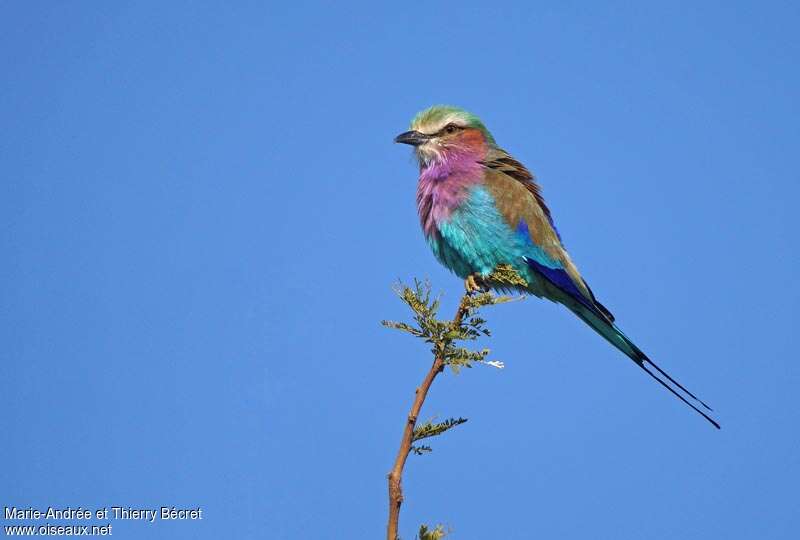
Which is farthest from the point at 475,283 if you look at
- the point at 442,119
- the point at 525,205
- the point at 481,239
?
the point at 442,119

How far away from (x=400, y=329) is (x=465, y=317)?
14.3 inches

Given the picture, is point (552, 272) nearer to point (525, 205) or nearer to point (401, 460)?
point (525, 205)

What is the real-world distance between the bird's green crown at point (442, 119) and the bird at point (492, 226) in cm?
5

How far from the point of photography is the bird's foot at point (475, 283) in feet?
15.9

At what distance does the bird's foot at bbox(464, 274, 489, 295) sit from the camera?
191 inches

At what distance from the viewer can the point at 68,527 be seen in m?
3.77

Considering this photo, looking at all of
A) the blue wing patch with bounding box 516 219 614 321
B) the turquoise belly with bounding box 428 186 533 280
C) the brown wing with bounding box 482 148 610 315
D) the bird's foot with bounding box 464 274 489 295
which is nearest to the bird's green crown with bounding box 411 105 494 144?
the brown wing with bounding box 482 148 610 315

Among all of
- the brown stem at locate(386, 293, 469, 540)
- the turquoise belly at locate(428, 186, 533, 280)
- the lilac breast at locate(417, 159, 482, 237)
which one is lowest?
the brown stem at locate(386, 293, 469, 540)

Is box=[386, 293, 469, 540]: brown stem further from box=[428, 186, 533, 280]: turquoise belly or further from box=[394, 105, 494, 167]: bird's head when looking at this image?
box=[394, 105, 494, 167]: bird's head

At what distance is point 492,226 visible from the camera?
4930 millimetres

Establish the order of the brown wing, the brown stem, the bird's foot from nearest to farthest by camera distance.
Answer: the brown stem < the bird's foot < the brown wing

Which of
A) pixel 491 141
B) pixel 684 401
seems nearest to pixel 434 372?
pixel 684 401

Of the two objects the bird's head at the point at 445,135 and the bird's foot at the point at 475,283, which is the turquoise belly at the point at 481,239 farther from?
the bird's head at the point at 445,135

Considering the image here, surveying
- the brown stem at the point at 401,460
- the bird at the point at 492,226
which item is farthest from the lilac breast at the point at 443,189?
the brown stem at the point at 401,460
